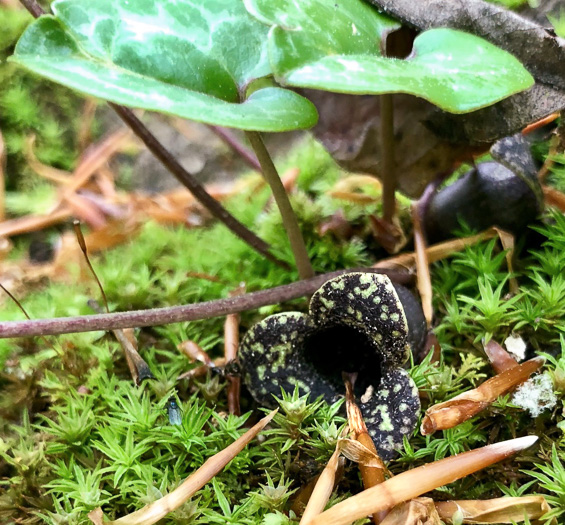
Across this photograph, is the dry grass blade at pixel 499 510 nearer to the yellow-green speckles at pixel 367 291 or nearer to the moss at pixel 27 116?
the yellow-green speckles at pixel 367 291

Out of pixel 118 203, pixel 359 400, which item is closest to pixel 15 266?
pixel 118 203

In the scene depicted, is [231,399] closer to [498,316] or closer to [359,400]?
[359,400]

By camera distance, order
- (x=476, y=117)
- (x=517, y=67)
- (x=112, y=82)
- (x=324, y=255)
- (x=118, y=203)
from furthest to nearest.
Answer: (x=118, y=203) → (x=324, y=255) → (x=476, y=117) → (x=517, y=67) → (x=112, y=82)

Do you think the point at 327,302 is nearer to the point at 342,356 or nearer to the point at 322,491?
the point at 342,356

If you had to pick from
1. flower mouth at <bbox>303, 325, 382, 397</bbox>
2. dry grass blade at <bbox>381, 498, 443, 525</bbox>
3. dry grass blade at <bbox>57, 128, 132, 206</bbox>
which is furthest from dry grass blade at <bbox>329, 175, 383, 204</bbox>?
dry grass blade at <bbox>57, 128, 132, 206</bbox>

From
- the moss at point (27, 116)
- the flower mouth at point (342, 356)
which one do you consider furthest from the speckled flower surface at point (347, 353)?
the moss at point (27, 116)
